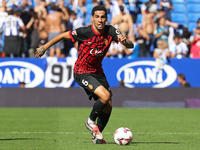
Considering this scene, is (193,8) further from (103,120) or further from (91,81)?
(91,81)

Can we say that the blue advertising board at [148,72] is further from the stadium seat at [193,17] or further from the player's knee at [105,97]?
the player's knee at [105,97]

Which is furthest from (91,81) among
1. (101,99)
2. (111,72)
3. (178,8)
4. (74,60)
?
(178,8)

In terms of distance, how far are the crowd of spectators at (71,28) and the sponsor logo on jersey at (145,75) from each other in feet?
1.49

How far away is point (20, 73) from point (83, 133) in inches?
294

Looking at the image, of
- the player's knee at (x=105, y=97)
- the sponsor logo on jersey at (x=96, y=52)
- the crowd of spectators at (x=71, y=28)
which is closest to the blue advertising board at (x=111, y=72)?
the crowd of spectators at (x=71, y=28)

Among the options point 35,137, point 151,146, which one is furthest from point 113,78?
point 151,146

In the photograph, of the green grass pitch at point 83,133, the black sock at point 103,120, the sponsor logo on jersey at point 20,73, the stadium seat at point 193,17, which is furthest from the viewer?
the stadium seat at point 193,17

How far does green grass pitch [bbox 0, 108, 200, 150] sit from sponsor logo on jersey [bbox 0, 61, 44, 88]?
12.2 ft

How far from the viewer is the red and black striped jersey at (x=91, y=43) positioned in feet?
21.4

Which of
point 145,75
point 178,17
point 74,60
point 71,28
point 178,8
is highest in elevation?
point 178,8

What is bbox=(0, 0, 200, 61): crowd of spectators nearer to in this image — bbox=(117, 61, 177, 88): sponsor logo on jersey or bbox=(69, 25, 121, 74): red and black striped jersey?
bbox=(117, 61, 177, 88): sponsor logo on jersey

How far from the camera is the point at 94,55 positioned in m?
6.53

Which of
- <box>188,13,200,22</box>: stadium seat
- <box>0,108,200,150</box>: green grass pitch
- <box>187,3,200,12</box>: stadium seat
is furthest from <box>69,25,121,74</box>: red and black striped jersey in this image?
<box>187,3,200,12</box>: stadium seat

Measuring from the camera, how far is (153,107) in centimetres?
1470
